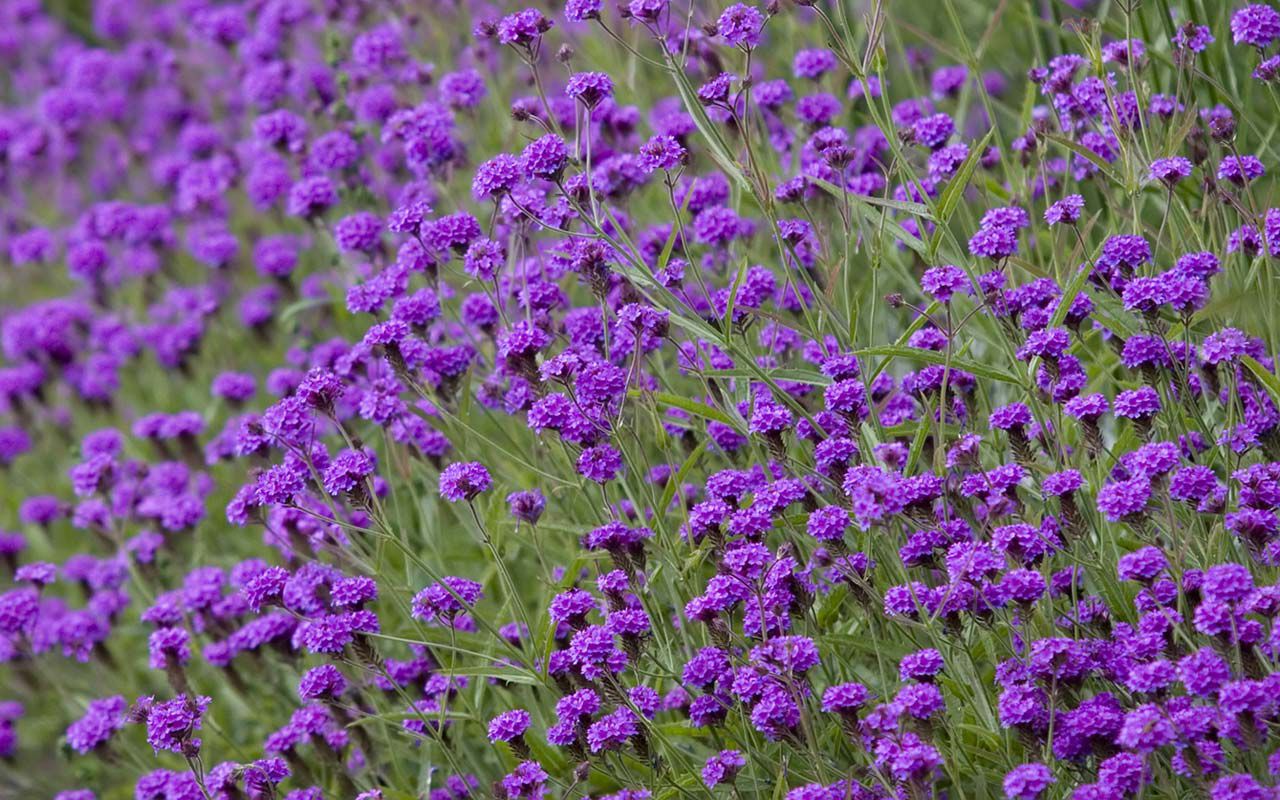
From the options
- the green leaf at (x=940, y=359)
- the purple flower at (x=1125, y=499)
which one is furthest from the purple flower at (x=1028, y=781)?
the green leaf at (x=940, y=359)

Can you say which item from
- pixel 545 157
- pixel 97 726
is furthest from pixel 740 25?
pixel 97 726

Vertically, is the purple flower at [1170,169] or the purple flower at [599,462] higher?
the purple flower at [1170,169]

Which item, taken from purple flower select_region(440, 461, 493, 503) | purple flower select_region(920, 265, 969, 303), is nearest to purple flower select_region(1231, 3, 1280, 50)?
purple flower select_region(920, 265, 969, 303)

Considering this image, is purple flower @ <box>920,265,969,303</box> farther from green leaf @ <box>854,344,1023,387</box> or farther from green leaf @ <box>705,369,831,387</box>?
green leaf @ <box>705,369,831,387</box>

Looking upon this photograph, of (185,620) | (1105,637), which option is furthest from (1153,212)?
(185,620)

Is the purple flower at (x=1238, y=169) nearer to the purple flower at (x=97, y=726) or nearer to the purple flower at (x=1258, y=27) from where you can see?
the purple flower at (x=1258, y=27)

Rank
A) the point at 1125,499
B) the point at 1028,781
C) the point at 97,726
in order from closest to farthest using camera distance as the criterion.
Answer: the point at 1028,781 → the point at 1125,499 → the point at 97,726

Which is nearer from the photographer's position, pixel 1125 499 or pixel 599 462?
pixel 1125 499

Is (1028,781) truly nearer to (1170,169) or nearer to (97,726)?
(1170,169)

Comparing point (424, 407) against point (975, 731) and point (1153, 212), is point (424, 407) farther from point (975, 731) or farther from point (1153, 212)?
point (1153, 212)
